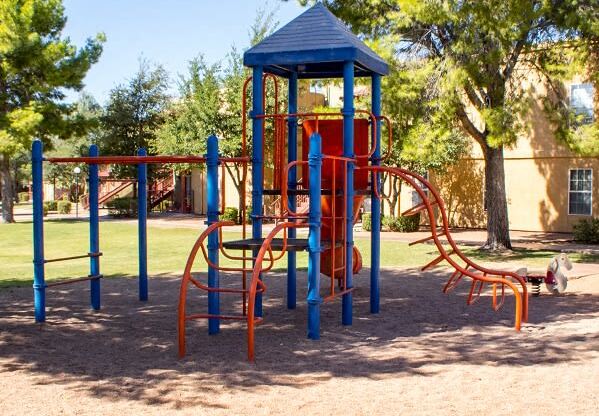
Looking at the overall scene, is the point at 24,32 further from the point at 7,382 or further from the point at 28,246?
the point at 7,382

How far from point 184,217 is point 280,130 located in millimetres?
25826

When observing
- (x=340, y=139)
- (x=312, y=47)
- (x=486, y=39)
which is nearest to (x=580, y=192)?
Answer: (x=486, y=39)

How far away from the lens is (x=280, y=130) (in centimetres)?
970

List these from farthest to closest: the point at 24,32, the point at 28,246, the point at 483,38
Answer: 1. the point at 24,32
2. the point at 28,246
3. the point at 483,38

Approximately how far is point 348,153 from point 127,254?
11223 millimetres

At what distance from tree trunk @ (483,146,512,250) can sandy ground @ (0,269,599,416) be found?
26.6 feet

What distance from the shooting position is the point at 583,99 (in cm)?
2448

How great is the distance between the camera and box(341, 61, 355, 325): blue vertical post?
29.8 feet

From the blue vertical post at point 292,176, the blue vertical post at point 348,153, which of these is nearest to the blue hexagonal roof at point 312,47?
the blue vertical post at point 348,153

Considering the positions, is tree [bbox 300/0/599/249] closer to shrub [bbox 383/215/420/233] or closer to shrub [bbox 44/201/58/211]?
shrub [bbox 383/215/420/233]

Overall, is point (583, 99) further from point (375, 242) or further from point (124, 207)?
point (124, 207)

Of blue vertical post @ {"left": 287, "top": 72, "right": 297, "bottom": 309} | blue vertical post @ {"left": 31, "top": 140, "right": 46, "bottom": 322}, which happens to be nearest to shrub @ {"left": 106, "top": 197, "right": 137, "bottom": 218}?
blue vertical post @ {"left": 287, "top": 72, "right": 297, "bottom": 309}

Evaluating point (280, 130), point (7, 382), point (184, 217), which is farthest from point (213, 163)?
point (184, 217)

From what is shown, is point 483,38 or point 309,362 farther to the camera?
point 483,38
